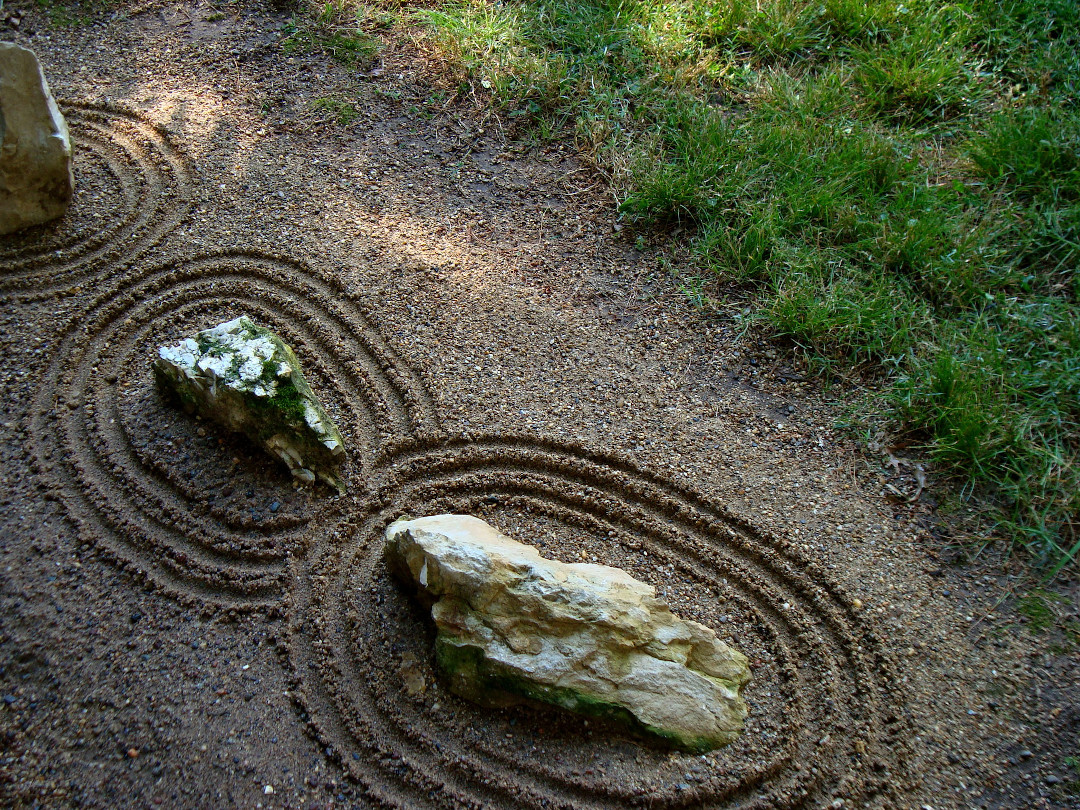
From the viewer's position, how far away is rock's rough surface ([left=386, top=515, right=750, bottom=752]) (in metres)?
2.11

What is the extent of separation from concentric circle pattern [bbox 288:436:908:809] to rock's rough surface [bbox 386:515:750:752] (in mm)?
88

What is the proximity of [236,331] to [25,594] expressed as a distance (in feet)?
3.36

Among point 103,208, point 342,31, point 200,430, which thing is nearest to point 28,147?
point 103,208

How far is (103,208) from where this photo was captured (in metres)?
3.35

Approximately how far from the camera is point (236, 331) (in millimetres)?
2660

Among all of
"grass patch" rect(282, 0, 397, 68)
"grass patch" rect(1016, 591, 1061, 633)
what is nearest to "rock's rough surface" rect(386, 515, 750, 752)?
"grass patch" rect(1016, 591, 1061, 633)

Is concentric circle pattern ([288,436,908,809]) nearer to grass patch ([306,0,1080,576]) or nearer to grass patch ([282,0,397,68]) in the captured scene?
grass patch ([306,0,1080,576])

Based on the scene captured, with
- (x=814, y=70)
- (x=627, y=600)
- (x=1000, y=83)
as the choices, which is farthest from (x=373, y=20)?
(x=627, y=600)

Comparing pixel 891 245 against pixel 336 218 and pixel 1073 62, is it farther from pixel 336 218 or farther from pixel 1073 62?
pixel 336 218

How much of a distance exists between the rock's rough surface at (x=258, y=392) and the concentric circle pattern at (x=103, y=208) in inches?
33.3

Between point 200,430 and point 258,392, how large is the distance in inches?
14.9

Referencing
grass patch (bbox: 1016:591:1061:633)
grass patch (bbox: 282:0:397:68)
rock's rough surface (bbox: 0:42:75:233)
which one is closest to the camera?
grass patch (bbox: 1016:591:1061:633)

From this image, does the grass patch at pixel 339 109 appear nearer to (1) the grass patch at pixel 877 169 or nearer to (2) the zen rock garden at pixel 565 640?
(1) the grass patch at pixel 877 169

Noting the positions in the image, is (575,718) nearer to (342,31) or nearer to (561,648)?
(561,648)
